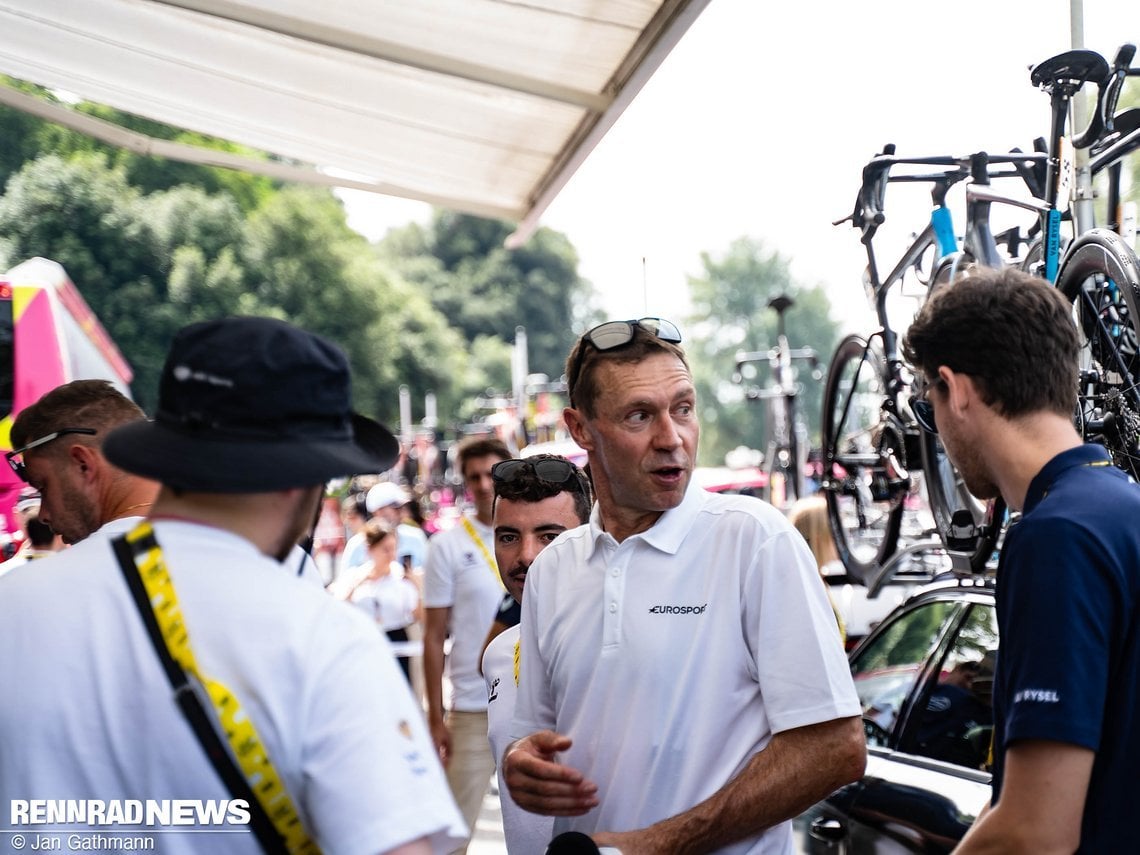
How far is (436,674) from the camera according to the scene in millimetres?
6609

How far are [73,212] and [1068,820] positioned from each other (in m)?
50.5

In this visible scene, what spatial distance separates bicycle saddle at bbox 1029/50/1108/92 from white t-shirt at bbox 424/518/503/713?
11.0ft

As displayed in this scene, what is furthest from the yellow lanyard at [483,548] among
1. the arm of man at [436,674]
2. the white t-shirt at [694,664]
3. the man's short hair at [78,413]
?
the white t-shirt at [694,664]

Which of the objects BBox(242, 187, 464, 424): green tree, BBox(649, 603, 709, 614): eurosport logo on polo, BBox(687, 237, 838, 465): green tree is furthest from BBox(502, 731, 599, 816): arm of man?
BBox(687, 237, 838, 465): green tree

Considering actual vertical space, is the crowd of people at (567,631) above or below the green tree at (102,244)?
below

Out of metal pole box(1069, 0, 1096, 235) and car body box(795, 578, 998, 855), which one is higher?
metal pole box(1069, 0, 1096, 235)

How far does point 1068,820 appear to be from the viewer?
2.04 meters

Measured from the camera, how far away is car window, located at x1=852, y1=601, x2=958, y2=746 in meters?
4.60

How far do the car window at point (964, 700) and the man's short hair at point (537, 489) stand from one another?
130cm

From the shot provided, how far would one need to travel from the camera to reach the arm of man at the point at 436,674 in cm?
649

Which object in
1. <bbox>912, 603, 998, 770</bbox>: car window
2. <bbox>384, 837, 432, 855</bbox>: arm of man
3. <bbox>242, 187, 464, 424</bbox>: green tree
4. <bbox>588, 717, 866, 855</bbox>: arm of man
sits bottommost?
<bbox>912, 603, 998, 770</bbox>: car window

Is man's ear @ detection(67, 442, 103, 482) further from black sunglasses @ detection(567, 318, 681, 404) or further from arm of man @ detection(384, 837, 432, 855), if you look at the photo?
arm of man @ detection(384, 837, 432, 855)

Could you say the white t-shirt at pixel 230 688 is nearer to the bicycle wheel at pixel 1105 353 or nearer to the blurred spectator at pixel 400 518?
the bicycle wheel at pixel 1105 353

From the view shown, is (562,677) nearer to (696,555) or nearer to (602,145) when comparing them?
(696,555)
